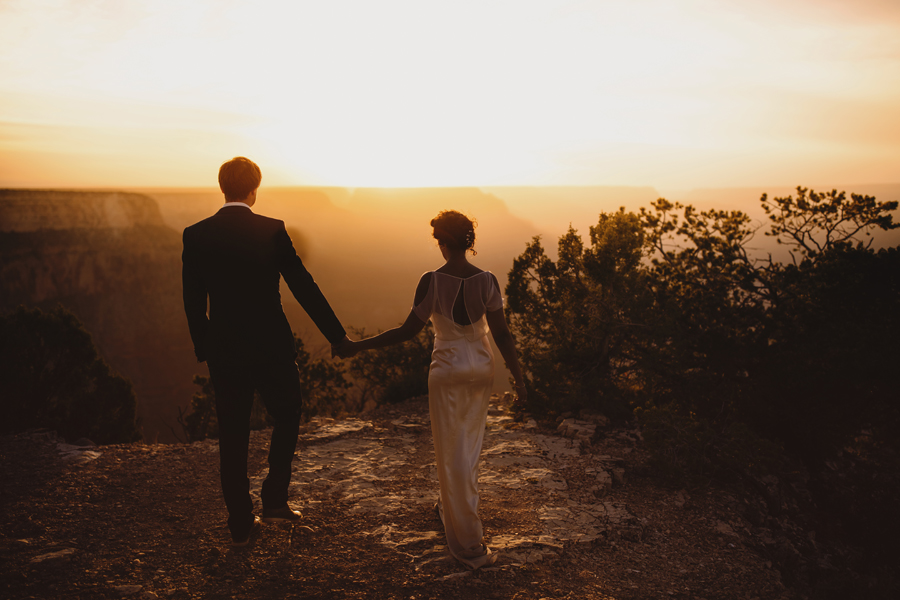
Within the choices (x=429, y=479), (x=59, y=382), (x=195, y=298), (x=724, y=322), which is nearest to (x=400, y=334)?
(x=195, y=298)

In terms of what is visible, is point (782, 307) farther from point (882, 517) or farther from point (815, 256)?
point (882, 517)

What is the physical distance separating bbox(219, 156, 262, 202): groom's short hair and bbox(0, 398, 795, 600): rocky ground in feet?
7.72

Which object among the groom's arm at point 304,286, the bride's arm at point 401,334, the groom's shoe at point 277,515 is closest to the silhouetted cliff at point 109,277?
the groom's shoe at point 277,515

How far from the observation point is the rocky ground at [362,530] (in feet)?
11.2

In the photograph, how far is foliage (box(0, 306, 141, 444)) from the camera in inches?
452

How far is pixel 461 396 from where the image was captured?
3.69m

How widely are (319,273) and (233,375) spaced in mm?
75547

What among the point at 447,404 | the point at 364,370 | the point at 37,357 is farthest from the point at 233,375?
the point at 364,370

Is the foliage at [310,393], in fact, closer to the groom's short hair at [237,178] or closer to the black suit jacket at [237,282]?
the black suit jacket at [237,282]

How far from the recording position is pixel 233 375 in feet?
11.4

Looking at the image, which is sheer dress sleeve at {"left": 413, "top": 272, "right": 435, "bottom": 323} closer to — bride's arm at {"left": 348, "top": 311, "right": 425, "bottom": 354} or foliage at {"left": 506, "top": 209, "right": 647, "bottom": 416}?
bride's arm at {"left": 348, "top": 311, "right": 425, "bottom": 354}

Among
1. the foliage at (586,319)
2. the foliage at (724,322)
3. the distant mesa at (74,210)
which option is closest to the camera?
the foliage at (724,322)

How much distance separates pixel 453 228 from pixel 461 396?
112 cm

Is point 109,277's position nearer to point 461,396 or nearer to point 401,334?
point 401,334
